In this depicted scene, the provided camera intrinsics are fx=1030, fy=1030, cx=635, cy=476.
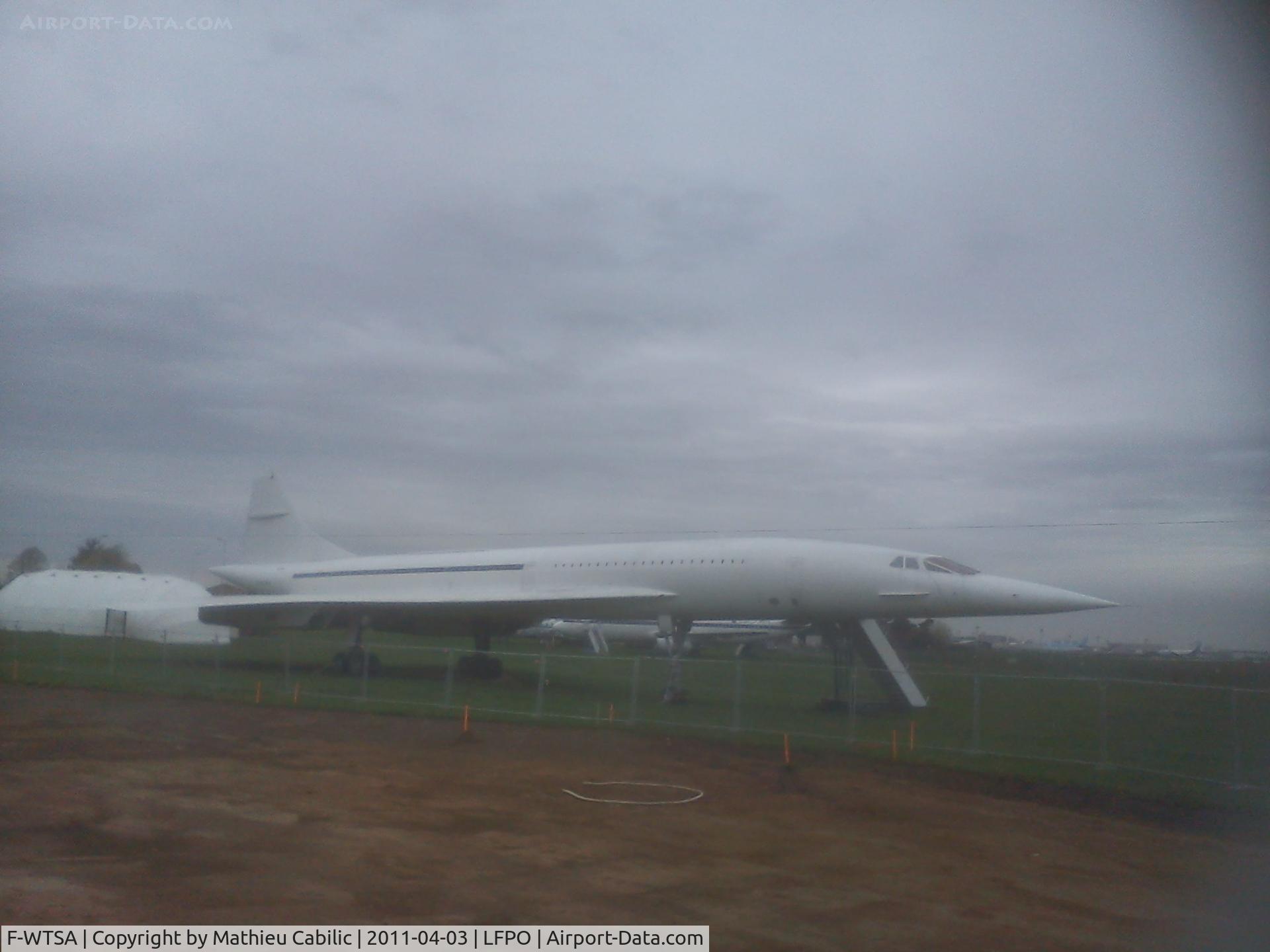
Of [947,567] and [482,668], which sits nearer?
[947,567]

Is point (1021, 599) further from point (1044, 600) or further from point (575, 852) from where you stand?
point (575, 852)

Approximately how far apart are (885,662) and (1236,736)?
8.68 meters

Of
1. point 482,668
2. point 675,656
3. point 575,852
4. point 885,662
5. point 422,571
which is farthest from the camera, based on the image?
point 422,571

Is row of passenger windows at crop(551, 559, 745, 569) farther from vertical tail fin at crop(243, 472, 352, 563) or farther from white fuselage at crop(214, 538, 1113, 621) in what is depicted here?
vertical tail fin at crop(243, 472, 352, 563)

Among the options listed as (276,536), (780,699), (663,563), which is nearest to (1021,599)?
(780,699)

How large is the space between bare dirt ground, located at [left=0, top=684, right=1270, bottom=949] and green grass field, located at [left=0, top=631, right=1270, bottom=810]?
2.17m

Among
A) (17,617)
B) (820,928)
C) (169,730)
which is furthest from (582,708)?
(17,617)

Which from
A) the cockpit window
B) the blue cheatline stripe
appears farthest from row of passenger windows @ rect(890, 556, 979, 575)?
the blue cheatline stripe

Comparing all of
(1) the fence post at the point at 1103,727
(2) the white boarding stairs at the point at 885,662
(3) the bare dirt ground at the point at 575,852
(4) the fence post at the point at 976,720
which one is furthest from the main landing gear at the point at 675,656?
(1) the fence post at the point at 1103,727

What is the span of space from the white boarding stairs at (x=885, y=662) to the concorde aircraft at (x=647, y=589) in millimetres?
54

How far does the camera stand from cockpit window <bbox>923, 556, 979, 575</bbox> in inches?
770

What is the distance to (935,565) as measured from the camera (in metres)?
19.7

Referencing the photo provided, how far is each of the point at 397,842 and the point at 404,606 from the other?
17786 millimetres

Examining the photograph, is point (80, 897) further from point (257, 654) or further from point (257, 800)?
point (257, 654)
